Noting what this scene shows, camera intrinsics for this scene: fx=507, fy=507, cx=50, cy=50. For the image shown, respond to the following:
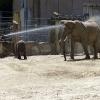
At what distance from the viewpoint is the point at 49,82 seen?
13266 millimetres

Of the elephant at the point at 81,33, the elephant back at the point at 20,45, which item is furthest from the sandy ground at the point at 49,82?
the elephant back at the point at 20,45

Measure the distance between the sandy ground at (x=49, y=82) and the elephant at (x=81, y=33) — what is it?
3.71m

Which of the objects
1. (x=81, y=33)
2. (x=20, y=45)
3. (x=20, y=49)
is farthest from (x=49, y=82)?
(x=20, y=49)

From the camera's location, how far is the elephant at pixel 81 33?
2202cm

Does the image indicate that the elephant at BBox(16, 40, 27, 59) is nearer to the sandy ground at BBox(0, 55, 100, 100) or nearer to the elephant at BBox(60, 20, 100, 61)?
the elephant at BBox(60, 20, 100, 61)

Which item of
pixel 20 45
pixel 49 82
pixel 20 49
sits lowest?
pixel 20 49

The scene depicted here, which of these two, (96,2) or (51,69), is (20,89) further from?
Answer: (96,2)

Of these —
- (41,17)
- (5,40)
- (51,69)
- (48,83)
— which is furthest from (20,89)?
(41,17)

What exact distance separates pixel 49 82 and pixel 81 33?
9429 millimetres

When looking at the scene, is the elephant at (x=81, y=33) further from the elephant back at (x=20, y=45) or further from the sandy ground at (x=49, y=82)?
the sandy ground at (x=49, y=82)

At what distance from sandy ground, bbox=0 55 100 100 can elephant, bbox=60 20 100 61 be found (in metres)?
3.71

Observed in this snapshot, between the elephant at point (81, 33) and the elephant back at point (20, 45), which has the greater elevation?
the elephant at point (81, 33)

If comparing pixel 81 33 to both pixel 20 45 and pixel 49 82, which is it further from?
pixel 49 82

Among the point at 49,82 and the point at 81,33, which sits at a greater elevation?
the point at 49,82
